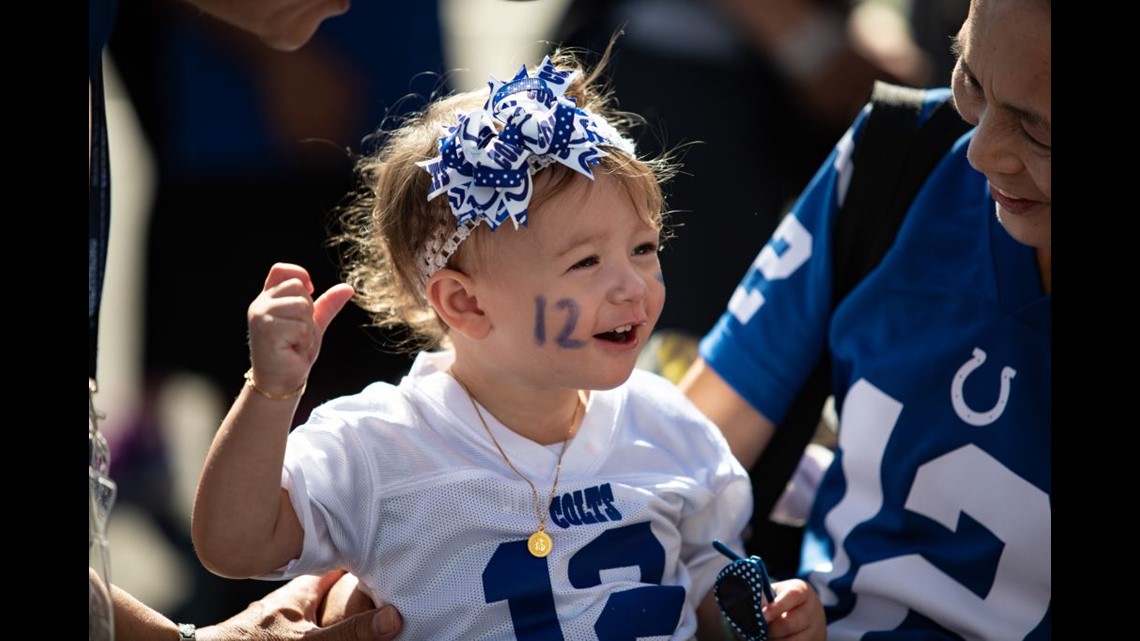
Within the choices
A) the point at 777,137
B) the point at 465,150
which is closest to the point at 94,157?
the point at 465,150

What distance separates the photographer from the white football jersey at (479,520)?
189 cm

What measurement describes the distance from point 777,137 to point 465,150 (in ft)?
5.49

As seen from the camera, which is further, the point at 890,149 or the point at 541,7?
the point at 541,7

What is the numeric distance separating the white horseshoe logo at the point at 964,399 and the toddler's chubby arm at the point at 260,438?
0.98 m

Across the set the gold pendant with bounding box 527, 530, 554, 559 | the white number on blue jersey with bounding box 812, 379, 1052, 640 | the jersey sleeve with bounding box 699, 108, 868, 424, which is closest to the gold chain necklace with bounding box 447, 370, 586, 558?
the gold pendant with bounding box 527, 530, 554, 559

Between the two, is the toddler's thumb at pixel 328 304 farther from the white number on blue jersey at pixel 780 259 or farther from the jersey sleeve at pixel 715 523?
the white number on blue jersey at pixel 780 259

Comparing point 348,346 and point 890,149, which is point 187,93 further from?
point 890,149

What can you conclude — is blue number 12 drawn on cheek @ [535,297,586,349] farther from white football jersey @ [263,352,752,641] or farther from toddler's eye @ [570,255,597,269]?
white football jersey @ [263,352,752,641]

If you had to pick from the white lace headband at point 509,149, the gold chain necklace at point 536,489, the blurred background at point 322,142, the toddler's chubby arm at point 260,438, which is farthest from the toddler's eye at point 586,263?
the blurred background at point 322,142

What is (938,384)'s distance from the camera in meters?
2.06

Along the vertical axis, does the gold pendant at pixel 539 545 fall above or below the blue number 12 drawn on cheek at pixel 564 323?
below

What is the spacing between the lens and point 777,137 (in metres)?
3.42
